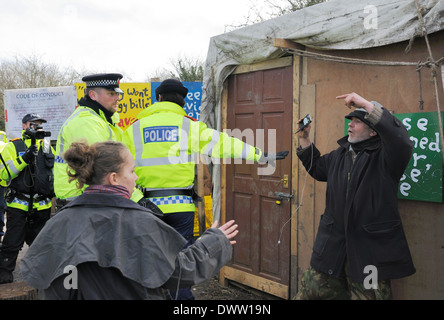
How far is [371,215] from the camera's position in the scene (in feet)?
9.67

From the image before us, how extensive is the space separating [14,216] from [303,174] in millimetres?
3878

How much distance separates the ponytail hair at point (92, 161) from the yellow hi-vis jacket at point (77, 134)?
124cm

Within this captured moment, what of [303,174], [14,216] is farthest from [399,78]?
[14,216]

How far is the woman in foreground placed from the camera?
188 cm

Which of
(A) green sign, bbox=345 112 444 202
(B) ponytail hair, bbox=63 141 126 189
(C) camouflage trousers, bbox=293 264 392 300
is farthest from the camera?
(A) green sign, bbox=345 112 444 202

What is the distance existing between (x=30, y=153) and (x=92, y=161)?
3.85 metres

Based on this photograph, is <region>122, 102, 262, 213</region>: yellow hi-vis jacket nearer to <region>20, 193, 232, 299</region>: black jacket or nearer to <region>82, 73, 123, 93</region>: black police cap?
<region>82, 73, 123, 93</region>: black police cap

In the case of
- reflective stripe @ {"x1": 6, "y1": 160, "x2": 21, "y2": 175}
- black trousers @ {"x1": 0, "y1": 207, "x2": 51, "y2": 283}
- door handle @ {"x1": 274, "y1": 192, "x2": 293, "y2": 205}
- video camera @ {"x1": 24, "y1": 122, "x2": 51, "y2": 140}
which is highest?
video camera @ {"x1": 24, "y1": 122, "x2": 51, "y2": 140}

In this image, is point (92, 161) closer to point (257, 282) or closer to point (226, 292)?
point (257, 282)

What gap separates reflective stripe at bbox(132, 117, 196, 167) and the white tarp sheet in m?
1.46

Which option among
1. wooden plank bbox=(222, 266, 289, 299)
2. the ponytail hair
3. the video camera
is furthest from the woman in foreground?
the video camera
